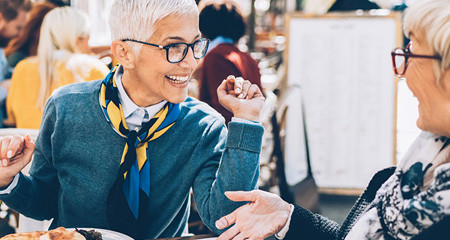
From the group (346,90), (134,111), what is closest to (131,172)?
(134,111)

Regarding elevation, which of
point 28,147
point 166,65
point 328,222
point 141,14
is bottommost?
point 328,222

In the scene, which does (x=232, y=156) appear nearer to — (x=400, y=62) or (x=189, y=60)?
(x=189, y=60)

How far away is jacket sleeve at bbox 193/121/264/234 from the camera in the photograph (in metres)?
1.68

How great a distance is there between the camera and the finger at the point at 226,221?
1607 millimetres

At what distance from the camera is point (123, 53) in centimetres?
187

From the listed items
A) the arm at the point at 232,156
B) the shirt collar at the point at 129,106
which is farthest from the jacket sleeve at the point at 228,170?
the shirt collar at the point at 129,106

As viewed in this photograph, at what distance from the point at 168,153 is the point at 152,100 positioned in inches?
8.3

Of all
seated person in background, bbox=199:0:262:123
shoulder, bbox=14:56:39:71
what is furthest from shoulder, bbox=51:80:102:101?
shoulder, bbox=14:56:39:71

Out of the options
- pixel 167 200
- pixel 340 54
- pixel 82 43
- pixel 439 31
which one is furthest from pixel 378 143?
pixel 439 31

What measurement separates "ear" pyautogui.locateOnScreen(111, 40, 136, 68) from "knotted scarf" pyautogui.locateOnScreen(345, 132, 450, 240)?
95 cm

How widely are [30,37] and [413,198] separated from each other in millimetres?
3657

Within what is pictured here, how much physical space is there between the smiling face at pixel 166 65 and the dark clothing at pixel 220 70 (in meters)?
1.68

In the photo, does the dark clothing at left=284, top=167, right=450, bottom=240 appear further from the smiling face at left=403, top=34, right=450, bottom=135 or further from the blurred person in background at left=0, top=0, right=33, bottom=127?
the blurred person in background at left=0, top=0, right=33, bottom=127

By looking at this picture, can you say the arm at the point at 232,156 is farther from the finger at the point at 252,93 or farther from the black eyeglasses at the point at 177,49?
the black eyeglasses at the point at 177,49
